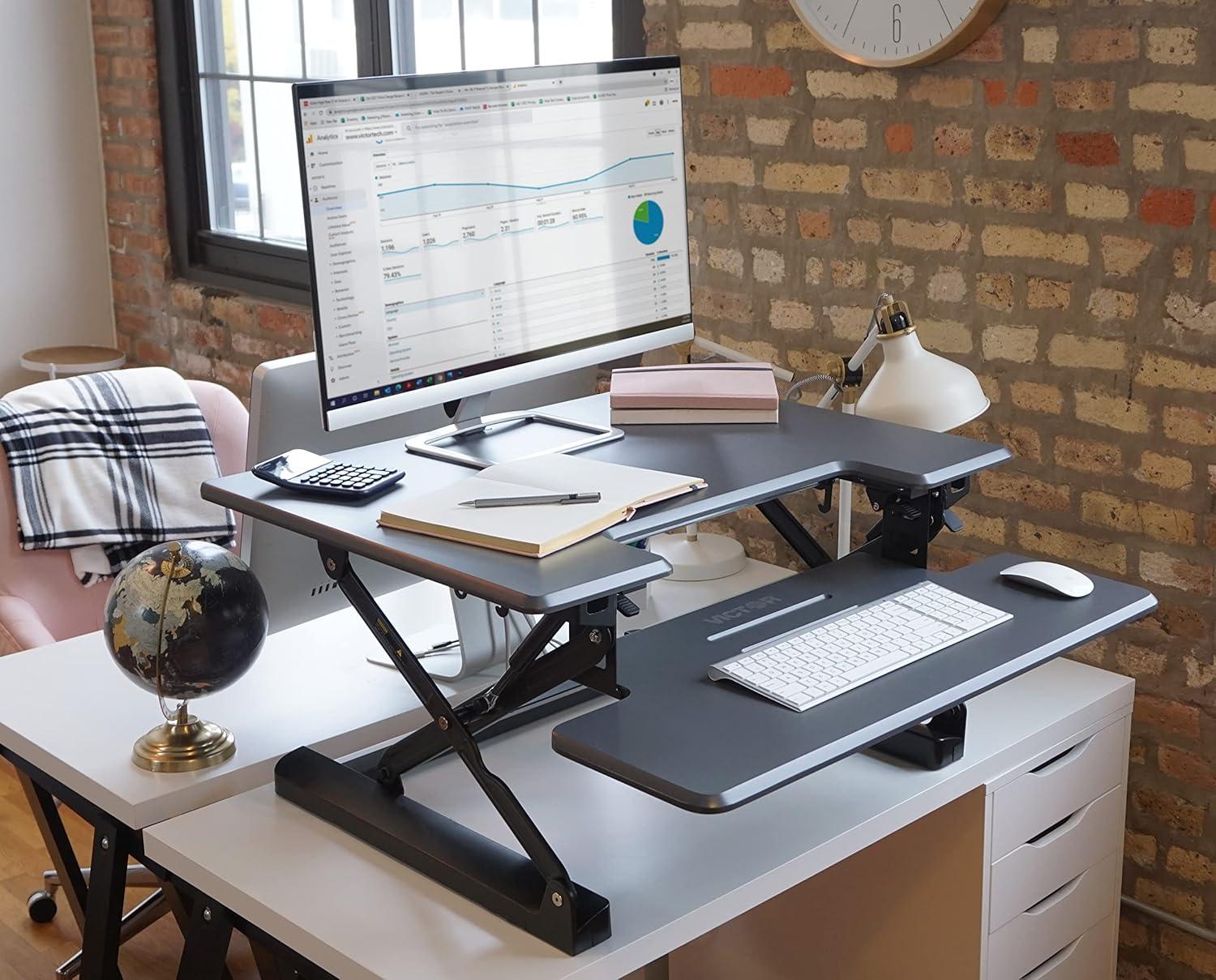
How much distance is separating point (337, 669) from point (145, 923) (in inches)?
29.5

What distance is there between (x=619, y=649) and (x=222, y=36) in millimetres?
2661

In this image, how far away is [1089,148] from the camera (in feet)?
6.41

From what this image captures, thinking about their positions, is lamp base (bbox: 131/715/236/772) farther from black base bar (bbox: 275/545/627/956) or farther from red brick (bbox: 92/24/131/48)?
red brick (bbox: 92/24/131/48)

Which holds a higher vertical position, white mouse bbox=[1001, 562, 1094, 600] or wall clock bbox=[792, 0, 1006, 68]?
wall clock bbox=[792, 0, 1006, 68]

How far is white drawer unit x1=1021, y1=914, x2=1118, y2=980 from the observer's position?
74.8 inches

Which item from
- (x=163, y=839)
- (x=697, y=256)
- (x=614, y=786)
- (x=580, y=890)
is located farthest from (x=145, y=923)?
(x=697, y=256)

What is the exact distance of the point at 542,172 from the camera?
1739mm

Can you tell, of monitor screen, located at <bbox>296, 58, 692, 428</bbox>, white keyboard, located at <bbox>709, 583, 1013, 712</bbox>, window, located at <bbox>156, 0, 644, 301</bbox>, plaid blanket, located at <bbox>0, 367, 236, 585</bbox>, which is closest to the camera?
white keyboard, located at <bbox>709, 583, 1013, 712</bbox>

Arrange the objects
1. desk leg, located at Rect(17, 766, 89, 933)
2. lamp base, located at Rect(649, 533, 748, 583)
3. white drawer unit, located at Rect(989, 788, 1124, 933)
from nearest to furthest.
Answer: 1. white drawer unit, located at Rect(989, 788, 1124, 933)
2. desk leg, located at Rect(17, 766, 89, 933)
3. lamp base, located at Rect(649, 533, 748, 583)

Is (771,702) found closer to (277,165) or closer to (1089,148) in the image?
(1089,148)

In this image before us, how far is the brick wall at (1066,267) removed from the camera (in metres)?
1.90

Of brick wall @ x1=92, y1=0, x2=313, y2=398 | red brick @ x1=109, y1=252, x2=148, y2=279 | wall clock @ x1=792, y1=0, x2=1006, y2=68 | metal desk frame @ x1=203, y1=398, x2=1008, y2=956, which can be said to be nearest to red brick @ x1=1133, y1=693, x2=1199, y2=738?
metal desk frame @ x1=203, y1=398, x2=1008, y2=956

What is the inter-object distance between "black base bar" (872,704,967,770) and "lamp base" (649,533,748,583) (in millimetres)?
641

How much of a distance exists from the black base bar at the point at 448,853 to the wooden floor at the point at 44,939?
0.97 meters
